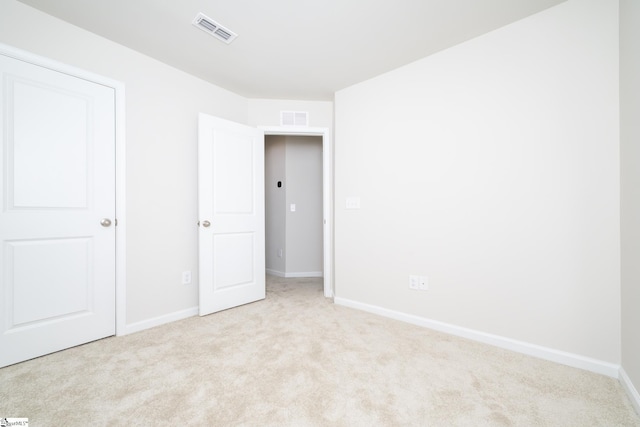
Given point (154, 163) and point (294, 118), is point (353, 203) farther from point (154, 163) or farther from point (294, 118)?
point (154, 163)

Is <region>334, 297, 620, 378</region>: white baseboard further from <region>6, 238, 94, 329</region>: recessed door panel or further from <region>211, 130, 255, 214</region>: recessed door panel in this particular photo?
<region>6, 238, 94, 329</region>: recessed door panel

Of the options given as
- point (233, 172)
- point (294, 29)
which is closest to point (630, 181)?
point (294, 29)

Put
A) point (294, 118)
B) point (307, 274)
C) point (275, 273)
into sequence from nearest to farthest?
point (294, 118)
point (307, 274)
point (275, 273)

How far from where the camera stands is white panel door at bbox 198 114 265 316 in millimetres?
2695

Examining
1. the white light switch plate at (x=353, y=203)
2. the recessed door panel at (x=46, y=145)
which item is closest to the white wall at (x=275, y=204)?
the white light switch plate at (x=353, y=203)

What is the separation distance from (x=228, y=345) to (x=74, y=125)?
2.00 metres

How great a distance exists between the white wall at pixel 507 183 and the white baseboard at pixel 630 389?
13 centimetres

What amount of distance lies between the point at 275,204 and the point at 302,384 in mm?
3376

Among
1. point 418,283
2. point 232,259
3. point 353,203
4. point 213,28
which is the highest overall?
point 213,28

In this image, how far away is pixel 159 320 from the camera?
2.46 m

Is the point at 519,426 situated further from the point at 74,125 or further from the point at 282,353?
the point at 74,125

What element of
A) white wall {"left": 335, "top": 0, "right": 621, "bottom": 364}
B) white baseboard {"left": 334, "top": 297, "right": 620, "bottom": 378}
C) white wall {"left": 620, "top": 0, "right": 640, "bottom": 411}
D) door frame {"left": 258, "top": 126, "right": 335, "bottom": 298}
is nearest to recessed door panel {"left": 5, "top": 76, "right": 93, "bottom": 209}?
door frame {"left": 258, "top": 126, "right": 335, "bottom": 298}

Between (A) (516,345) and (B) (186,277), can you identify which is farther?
(B) (186,277)

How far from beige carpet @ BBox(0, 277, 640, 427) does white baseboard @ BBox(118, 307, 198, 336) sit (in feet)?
0.47
